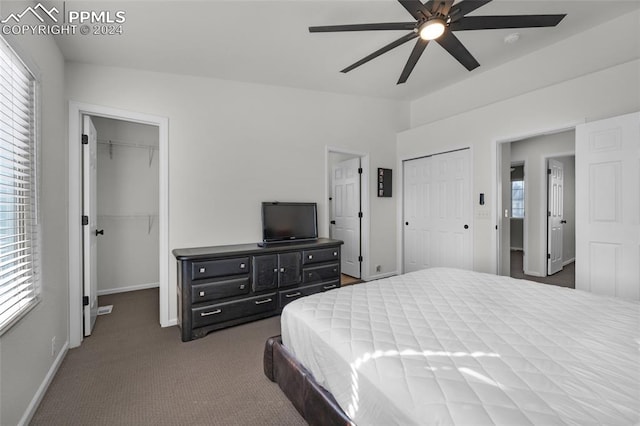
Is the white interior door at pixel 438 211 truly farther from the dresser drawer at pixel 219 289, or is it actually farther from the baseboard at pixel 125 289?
the baseboard at pixel 125 289

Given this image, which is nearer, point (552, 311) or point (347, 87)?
point (552, 311)

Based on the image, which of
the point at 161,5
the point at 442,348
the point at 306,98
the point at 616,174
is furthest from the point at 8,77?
the point at 616,174

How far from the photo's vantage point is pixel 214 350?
7.88ft

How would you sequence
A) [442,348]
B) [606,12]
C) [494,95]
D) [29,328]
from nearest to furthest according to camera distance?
[442,348] → [29,328] → [606,12] → [494,95]

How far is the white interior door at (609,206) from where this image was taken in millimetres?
2393

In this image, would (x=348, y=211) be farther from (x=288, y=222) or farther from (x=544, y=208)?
(x=544, y=208)

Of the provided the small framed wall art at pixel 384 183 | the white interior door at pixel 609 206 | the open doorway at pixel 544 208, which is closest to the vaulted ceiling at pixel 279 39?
the white interior door at pixel 609 206

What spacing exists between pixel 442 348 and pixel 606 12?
3.62 meters

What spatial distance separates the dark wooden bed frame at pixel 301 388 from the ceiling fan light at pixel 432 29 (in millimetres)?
2211

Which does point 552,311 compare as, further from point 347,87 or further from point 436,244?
point 347,87

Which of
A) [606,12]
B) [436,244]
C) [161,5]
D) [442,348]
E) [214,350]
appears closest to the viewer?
[442,348]

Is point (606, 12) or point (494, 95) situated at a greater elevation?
point (606, 12)

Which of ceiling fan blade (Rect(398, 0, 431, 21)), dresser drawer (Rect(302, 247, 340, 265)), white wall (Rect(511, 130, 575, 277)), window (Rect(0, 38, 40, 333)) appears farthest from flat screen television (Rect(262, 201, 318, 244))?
white wall (Rect(511, 130, 575, 277))

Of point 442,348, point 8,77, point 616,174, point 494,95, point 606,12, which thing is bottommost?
point 442,348
